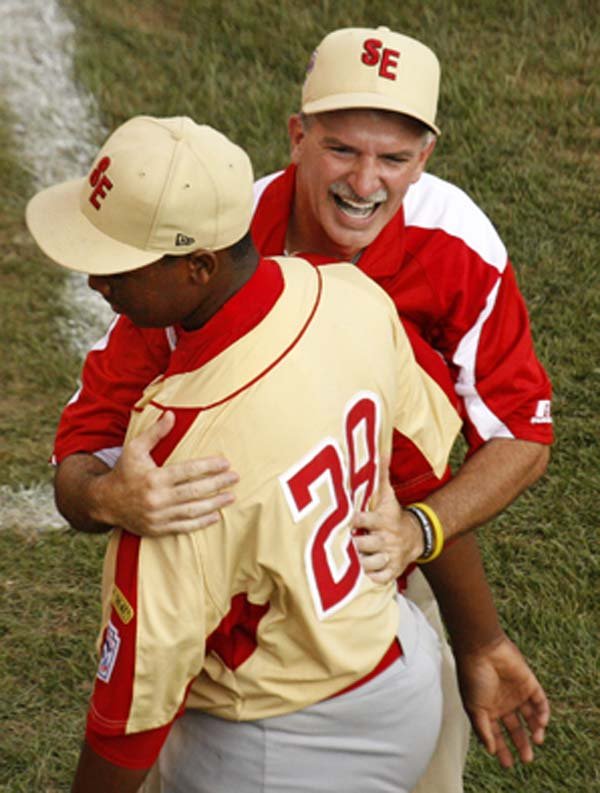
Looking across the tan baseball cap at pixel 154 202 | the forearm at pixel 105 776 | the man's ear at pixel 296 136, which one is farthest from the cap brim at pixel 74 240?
the forearm at pixel 105 776

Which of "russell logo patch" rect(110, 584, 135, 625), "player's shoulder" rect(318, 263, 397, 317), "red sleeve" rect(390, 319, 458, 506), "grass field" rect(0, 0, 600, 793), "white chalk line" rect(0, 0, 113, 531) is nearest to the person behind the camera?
"russell logo patch" rect(110, 584, 135, 625)

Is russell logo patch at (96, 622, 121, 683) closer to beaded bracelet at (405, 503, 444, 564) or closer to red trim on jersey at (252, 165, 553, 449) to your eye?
beaded bracelet at (405, 503, 444, 564)

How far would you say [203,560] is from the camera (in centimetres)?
271

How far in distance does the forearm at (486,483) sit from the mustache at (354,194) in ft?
2.08

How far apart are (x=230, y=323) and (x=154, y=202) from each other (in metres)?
0.26

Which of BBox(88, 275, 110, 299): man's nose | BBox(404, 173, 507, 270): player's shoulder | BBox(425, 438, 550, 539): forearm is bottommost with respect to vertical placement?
BBox(425, 438, 550, 539): forearm

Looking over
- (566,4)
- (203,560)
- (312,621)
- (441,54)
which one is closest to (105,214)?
(203,560)

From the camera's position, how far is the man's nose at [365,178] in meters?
3.46

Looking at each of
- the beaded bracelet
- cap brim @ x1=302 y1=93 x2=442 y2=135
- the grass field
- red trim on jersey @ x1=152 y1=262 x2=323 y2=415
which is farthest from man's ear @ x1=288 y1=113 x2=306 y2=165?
the grass field

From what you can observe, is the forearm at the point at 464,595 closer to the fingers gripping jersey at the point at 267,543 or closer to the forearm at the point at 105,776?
the fingers gripping jersey at the point at 267,543

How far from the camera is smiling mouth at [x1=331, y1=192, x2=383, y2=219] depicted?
3.52m

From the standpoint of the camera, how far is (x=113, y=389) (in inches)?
132

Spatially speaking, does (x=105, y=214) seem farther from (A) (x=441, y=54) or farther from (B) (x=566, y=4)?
(B) (x=566, y=4)

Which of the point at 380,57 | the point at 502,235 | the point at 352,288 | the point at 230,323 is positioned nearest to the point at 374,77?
the point at 380,57
